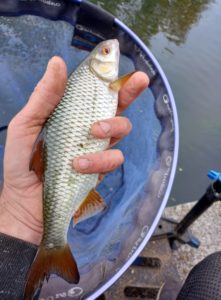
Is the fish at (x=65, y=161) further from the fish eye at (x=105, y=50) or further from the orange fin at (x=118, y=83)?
the fish eye at (x=105, y=50)

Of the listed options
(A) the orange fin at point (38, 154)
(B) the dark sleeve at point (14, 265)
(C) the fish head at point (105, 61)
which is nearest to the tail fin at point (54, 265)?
(B) the dark sleeve at point (14, 265)

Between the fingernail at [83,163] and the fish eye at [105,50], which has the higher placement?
the fish eye at [105,50]

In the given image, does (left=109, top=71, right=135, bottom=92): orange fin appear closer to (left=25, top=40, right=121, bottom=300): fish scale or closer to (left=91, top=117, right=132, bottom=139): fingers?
(left=25, top=40, right=121, bottom=300): fish scale

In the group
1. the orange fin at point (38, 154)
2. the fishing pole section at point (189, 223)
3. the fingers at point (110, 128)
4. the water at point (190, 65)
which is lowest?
the water at point (190, 65)

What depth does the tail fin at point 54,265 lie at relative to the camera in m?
1.64

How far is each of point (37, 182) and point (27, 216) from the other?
0.58ft

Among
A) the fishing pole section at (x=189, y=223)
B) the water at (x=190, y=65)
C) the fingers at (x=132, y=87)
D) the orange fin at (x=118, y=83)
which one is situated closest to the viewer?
the orange fin at (x=118, y=83)

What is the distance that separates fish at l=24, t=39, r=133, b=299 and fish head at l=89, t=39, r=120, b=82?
4 cm

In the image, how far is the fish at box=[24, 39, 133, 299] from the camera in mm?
1613

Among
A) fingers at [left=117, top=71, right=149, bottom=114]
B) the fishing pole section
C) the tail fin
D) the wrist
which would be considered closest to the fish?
the tail fin

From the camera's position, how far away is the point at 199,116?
492cm

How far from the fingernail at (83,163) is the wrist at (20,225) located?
0.67 m

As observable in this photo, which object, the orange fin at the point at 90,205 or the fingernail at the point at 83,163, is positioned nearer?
the fingernail at the point at 83,163

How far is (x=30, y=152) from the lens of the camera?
202 centimetres
